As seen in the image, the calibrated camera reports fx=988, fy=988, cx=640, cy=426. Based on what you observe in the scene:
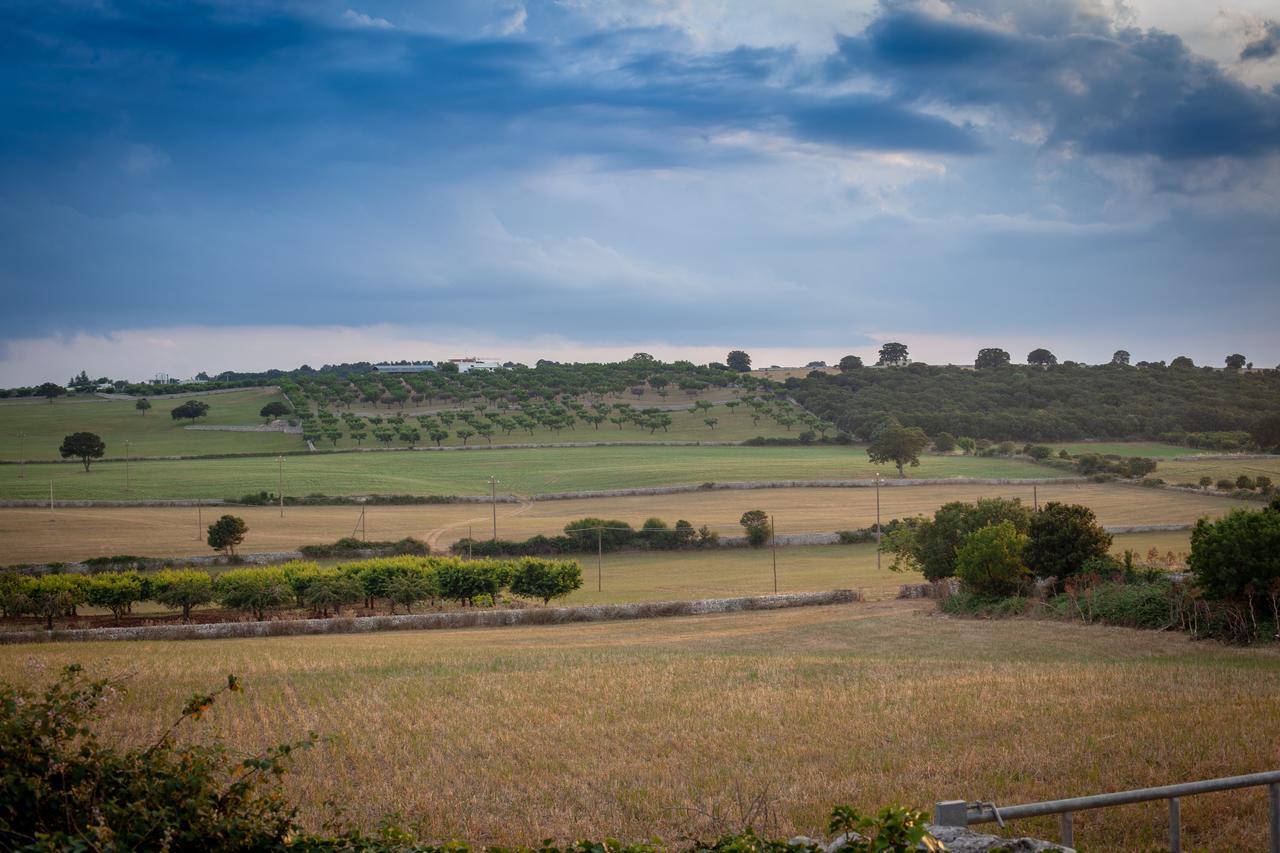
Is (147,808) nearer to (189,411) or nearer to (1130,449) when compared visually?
(1130,449)

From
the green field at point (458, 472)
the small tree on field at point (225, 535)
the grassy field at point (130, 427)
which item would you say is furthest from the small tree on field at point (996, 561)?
the grassy field at point (130, 427)

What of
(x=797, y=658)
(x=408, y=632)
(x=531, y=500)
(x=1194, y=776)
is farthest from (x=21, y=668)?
(x=531, y=500)

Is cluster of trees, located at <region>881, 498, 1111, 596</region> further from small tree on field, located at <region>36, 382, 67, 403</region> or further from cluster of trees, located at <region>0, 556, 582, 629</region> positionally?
small tree on field, located at <region>36, 382, 67, 403</region>

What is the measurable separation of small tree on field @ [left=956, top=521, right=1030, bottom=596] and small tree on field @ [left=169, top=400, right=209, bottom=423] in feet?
455

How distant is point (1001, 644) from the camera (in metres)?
29.3

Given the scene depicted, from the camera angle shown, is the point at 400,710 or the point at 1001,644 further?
the point at 1001,644

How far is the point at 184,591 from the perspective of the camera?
49.4 metres

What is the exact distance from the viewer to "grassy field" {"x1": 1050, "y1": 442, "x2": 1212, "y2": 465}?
10619 cm

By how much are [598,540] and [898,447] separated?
43.2 m

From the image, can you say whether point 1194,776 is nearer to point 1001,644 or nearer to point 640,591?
point 1001,644

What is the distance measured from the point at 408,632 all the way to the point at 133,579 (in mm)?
17648

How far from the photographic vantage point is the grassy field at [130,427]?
416 ft

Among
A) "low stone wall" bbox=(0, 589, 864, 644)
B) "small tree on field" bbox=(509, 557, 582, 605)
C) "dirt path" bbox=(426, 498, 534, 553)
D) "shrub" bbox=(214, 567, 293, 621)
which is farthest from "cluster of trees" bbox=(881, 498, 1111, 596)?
"dirt path" bbox=(426, 498, 534, 553)

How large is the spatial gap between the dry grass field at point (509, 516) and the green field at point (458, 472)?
689cm
